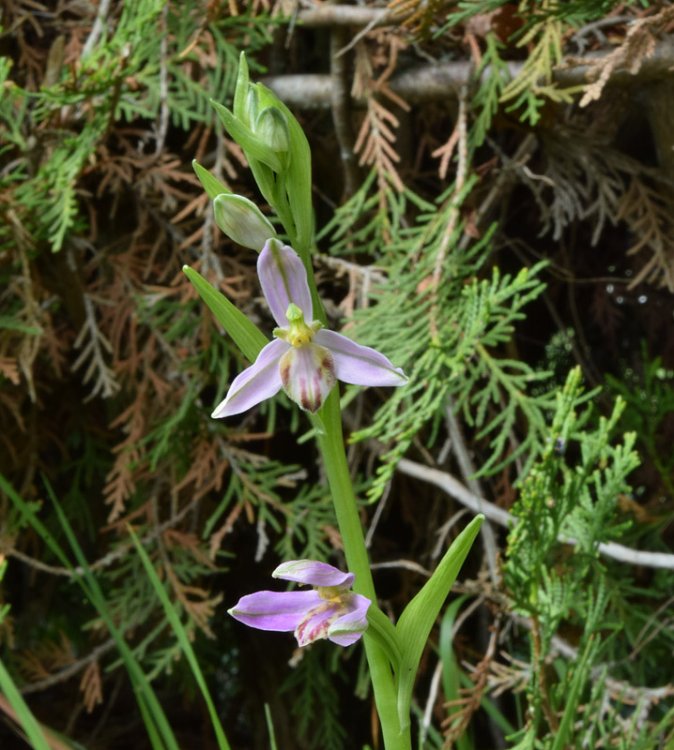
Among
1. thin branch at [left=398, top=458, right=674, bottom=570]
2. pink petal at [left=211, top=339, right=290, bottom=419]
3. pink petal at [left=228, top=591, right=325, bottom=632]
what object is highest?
pink petal at [left=211, top=339, right=290, bottom=419]

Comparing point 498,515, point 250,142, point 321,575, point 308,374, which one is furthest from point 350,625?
point 498,515

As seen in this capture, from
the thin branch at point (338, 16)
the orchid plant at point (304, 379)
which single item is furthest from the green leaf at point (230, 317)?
the thin branch at point (338, 16)

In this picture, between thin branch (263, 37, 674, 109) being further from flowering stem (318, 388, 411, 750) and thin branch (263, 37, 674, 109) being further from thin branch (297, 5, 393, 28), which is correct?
flowering stem (318, 388, 411, 750)

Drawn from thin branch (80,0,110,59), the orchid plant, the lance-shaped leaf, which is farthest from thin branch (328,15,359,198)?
the lance-shaped leaf

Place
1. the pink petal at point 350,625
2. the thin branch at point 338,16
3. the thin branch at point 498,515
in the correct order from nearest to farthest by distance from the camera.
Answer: the pink petal at point 350,625, the thin branch at point 498,515, the thin branch at point 338,16

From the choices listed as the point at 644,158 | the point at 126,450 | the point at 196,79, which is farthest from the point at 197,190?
the point at 644,158

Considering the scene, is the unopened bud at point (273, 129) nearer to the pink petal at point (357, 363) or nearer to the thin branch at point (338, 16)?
the pink petal at point (357, 363)
